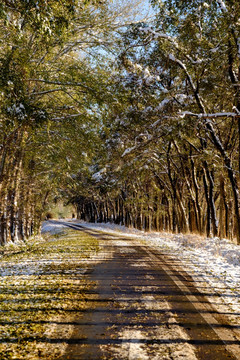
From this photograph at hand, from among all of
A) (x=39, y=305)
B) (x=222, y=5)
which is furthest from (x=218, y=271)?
(x=222, y=5)

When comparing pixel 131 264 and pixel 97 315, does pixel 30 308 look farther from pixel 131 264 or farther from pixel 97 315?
pixel 131 264

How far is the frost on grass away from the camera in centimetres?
454

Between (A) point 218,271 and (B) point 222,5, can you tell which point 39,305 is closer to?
(A) point 218,271

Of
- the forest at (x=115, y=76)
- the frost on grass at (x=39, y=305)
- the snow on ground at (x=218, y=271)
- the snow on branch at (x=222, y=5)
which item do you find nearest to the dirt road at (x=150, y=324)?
the frost on grass at (x=39, y=305)

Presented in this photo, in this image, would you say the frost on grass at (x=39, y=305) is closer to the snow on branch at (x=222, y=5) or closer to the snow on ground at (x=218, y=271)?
the snow on ground at (x=218, y=271)

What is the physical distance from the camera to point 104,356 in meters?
4.20

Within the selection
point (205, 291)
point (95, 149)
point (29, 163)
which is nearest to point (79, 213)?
point (29, 163)

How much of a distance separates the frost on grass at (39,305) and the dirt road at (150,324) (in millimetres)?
288

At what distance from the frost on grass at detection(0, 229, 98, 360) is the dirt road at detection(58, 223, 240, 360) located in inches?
11.3

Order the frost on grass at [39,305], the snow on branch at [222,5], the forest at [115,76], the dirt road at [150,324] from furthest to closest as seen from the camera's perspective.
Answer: the snow on branch at [222,5] < the forest at [115,76] < the frost on grass at [39,305] < the dirt road at [150,324]

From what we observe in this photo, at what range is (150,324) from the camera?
5.31 m

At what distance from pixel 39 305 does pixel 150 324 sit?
2491 mm

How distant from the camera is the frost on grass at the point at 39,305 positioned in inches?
179

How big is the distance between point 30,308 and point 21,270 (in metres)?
4.30
